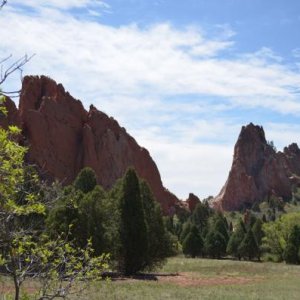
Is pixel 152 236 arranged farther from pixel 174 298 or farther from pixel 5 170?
pixel 5 170

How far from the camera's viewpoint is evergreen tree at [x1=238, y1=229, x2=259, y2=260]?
76.4 m

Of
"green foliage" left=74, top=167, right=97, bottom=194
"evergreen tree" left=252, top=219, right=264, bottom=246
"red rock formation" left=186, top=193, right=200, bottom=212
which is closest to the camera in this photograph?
"green foliage" left=74, top=167, right=97, bottom=194

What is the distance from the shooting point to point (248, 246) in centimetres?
7650

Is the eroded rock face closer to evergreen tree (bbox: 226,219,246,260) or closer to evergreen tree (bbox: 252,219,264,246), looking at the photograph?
evergreen tree (bbox: 226,219,246,260)

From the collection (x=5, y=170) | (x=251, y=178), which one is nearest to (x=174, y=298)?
(x=5, y=170)

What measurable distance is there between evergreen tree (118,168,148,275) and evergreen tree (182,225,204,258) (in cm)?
3863

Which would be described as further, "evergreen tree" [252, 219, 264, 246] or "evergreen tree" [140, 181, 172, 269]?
"evergreen tree" [252, 219, 264, 246]

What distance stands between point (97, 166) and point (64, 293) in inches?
4310

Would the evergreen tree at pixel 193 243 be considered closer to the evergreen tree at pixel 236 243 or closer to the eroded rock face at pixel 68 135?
the evergreen tree at pixel 236 243

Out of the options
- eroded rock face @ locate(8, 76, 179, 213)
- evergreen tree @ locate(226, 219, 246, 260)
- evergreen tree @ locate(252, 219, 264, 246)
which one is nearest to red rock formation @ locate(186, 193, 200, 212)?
eroded rock face @ locate(8, 76, 179, 213)

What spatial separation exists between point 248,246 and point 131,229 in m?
41.1

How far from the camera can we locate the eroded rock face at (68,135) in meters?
104

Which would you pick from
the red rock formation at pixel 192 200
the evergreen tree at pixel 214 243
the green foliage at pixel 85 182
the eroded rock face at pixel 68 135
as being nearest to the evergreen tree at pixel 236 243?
the evergreen tree at pixel 214 243

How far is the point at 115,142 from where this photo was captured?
122 m
